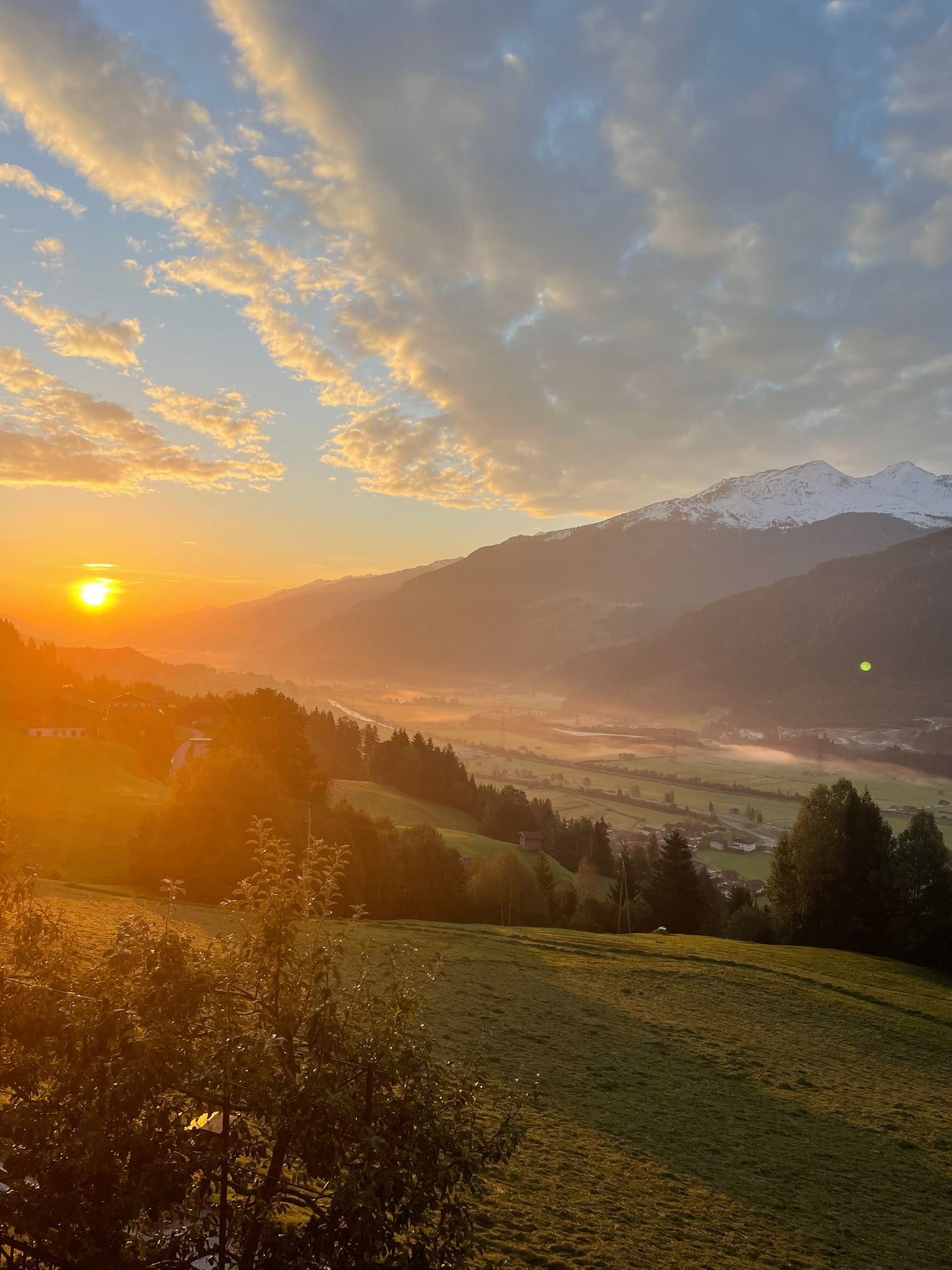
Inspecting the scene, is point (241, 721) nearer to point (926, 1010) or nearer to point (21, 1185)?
point (926, 1010)

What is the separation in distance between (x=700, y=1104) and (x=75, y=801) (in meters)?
55.7

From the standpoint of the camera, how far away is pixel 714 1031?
2845 centimetres

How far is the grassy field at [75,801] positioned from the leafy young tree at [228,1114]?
3025 centimetres

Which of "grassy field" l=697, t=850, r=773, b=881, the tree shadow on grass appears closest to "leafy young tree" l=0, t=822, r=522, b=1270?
the tree shadow on grass

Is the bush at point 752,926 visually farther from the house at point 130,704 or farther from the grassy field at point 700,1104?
the house at point 130,704

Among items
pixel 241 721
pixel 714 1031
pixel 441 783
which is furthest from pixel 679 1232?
pixel 441 783

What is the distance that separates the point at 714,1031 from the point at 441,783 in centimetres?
8330

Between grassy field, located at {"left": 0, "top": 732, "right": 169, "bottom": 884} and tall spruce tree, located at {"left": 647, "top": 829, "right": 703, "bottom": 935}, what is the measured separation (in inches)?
1750

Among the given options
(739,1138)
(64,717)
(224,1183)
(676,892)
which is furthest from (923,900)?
(64,717)

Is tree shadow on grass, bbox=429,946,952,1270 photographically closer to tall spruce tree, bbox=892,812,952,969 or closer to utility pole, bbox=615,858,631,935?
utility pole, bbox=615,858,631,935

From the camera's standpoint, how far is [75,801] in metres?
60.2

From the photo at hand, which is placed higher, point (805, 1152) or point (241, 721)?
point (241, 721)

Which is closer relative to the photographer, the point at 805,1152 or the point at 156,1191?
the point at 156,1191

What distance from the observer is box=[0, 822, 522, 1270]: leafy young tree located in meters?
6.29
